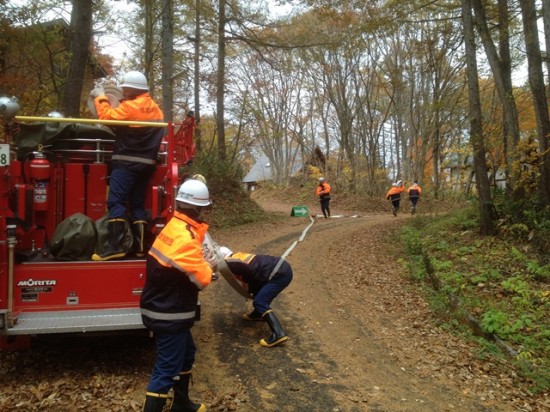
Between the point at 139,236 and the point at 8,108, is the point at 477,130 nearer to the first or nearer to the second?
the point at 139,236

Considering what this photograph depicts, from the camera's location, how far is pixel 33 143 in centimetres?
588

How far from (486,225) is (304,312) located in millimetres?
7173

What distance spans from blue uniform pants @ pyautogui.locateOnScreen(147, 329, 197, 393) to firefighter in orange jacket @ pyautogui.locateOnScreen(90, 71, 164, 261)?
5.84 feet

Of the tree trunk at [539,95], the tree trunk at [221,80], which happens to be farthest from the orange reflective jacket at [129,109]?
the tree trunk at [221,80]

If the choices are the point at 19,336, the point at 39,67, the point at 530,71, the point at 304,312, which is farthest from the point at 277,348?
the point at 39,67

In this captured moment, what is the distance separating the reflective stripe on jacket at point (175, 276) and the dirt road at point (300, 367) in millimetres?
1152

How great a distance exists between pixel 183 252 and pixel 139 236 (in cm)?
204

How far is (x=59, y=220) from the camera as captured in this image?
19.9ft

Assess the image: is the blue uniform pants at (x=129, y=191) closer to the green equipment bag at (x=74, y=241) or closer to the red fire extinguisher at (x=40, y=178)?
the green equipment bag at (x=74, y=241)

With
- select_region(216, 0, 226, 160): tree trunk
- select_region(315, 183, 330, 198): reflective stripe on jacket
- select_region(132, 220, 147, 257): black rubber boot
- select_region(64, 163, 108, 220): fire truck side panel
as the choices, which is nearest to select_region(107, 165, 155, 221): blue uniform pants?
select_region(132, 220, 147, 257): black rubber boot

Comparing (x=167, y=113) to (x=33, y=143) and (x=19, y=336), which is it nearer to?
(x=33, y=143)

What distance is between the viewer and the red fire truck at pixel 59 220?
191 inches

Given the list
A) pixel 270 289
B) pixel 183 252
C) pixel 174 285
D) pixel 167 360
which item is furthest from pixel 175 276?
pixel 270 289

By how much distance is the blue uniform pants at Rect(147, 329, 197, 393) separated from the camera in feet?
12.5
